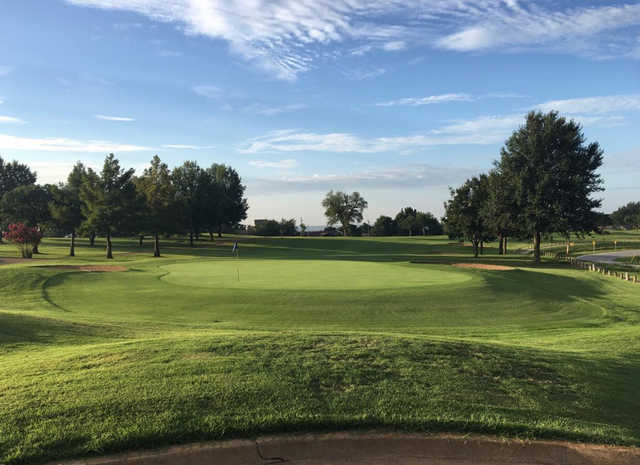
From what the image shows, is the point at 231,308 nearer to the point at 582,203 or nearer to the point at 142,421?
the point at 142,421

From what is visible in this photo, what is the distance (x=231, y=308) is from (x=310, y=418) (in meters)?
11.2

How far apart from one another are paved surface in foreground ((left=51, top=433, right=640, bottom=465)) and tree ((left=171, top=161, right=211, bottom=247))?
213 feet

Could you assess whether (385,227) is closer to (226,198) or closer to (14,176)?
(226,198)

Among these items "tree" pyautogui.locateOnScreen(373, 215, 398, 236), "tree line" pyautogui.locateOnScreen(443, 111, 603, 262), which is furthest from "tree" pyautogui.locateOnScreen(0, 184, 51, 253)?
"tree" pyautogui.locateOnScreen(373, 215, 398, 236)

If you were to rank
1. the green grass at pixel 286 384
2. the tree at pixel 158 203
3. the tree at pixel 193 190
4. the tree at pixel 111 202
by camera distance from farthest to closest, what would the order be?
the tree at pixel 193 190 < the tree at pixel 158 203 < the tree at pixel 111 202 < the green grass at pixel 286 384

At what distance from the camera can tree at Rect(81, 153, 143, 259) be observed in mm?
47594

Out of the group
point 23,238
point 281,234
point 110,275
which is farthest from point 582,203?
point 281,234

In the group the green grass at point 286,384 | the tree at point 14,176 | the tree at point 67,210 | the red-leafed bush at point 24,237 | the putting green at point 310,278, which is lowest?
the putting green at point 310,278

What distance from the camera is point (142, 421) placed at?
5066 mm

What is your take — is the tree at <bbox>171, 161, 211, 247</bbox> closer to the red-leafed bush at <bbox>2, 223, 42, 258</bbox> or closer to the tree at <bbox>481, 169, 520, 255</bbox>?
the red-leafed bush at <bbox>2, 223, 42, 258</bbox>

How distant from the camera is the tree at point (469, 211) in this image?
54219mm

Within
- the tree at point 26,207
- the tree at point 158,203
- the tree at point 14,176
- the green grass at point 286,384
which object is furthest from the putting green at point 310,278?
the tree at point 14,176

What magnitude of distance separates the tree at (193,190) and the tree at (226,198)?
158cm

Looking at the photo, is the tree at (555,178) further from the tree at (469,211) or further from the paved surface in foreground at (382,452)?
the paved surface in foreground at (382,452)
